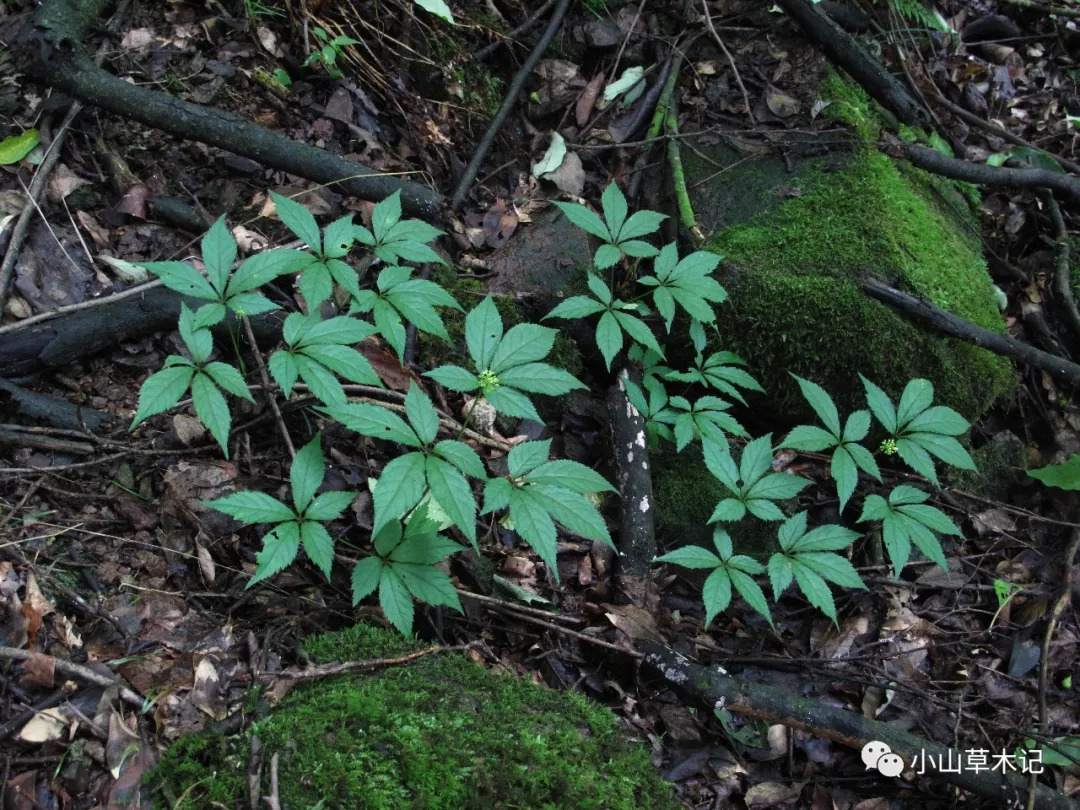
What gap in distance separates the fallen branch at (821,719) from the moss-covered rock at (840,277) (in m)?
1.32

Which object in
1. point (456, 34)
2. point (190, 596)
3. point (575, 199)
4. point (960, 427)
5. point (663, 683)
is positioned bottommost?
point (663, 683)

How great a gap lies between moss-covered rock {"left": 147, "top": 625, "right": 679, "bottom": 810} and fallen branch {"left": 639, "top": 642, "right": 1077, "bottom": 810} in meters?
0.48

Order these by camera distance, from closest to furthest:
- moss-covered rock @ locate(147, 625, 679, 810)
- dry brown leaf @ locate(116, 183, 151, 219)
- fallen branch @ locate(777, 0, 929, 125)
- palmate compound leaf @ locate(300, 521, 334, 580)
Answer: moss-covered rock @ locate(147, 625, 679, 810)
palmate compound leaf @ locate(300, 521, 334, 580)
dry brown leaf @ locate(116, 183, 151, 219)
fallen branch @ locate(777, 0, 929, 125)

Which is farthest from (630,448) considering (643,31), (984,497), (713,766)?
(643,31)

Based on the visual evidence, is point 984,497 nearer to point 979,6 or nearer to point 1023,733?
point 1023,733

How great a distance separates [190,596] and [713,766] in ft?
5.81

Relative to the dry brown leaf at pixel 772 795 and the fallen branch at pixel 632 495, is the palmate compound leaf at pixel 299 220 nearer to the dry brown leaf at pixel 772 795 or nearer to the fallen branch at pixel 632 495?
the fallen branch at pixel 632 495

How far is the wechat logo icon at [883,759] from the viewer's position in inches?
96.3

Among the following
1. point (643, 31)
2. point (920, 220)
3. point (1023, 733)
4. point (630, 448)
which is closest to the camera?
point (1023, 733)

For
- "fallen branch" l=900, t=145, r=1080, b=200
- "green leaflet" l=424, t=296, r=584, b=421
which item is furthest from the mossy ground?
"green leaflet" l=424, t=296, r=584, b=421

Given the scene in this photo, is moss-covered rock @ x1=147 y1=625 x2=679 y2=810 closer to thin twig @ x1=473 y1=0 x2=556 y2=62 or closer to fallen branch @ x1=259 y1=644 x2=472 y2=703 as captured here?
fallen branch @ x1=259 y1=644 x2=472 y2=703

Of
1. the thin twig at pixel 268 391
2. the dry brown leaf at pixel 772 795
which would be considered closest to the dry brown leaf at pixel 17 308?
the thin twig at pixel 268 391

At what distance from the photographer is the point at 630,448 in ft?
9.64

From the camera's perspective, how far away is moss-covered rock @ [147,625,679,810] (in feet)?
5.26
